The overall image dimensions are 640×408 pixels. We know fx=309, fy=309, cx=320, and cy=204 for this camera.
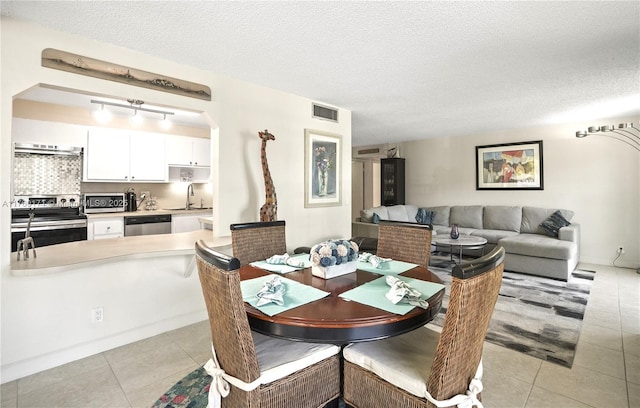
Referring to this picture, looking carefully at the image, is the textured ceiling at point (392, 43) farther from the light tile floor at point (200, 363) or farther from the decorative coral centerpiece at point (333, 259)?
the light tile floor at point (200, 363)

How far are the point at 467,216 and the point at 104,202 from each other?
6.28m

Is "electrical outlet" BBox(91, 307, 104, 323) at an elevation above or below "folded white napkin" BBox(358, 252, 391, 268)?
below

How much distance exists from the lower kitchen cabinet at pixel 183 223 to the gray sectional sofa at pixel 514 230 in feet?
9.42

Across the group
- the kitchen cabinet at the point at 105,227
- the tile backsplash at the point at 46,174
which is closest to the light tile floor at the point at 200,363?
the kitchen cabinet at the point at 105,227

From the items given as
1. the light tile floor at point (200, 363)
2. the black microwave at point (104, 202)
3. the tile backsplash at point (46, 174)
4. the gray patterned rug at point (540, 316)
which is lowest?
the light tile floor at point (200, 363)

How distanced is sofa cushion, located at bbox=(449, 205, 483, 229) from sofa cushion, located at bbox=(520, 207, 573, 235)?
0.73 meters

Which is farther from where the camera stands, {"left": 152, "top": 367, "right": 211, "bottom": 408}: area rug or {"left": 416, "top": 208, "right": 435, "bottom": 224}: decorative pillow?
{"left": 416, "top": 208, "right": 435, "bottom": 224}: decorative pillow

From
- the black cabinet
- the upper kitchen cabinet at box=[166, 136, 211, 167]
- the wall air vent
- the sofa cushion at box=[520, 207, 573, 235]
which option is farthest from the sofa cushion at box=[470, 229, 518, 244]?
the upper kitchen cabinet at box=[166, 136, 211, 167]

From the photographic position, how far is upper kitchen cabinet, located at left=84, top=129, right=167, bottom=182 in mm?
4277

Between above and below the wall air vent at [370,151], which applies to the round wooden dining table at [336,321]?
below

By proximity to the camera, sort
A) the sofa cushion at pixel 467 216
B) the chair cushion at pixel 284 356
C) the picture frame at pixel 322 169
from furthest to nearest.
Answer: the sofa cushion at pixel 467 216, the picture frame at pixel 322 169, the chair cushion at pixel 284 356

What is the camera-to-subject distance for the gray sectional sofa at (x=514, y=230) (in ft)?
14.0

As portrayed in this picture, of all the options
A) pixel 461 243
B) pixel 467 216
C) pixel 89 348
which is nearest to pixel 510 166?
pixel 467 216

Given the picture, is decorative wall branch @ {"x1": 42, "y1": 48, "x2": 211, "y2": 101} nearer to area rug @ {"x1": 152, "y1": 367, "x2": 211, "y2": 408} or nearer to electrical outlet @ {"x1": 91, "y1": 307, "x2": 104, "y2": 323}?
electrical outlet @ {"x1": 91, "y1": 307, "x2": 104, "y2": 323}
